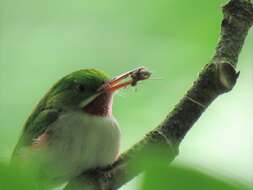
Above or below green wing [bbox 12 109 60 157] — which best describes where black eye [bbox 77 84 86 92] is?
above

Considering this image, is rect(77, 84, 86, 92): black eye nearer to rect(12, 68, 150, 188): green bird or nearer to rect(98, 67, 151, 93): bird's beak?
rect(12, 68, 150, 188): green bird

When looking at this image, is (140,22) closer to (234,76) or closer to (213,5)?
(213,5)

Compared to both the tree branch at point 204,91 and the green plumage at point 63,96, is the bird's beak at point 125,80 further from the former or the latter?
the tree branch at point 204,91

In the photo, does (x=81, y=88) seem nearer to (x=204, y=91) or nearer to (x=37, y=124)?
(x=37, y=124)

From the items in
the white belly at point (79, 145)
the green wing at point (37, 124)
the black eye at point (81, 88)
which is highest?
the black eye at point (81, 88)

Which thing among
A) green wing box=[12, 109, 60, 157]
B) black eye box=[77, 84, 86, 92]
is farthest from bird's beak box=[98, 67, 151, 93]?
green wing box=[12, 109, 60, 157]

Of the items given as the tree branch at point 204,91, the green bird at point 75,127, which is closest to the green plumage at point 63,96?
the green bird at point 75,127
